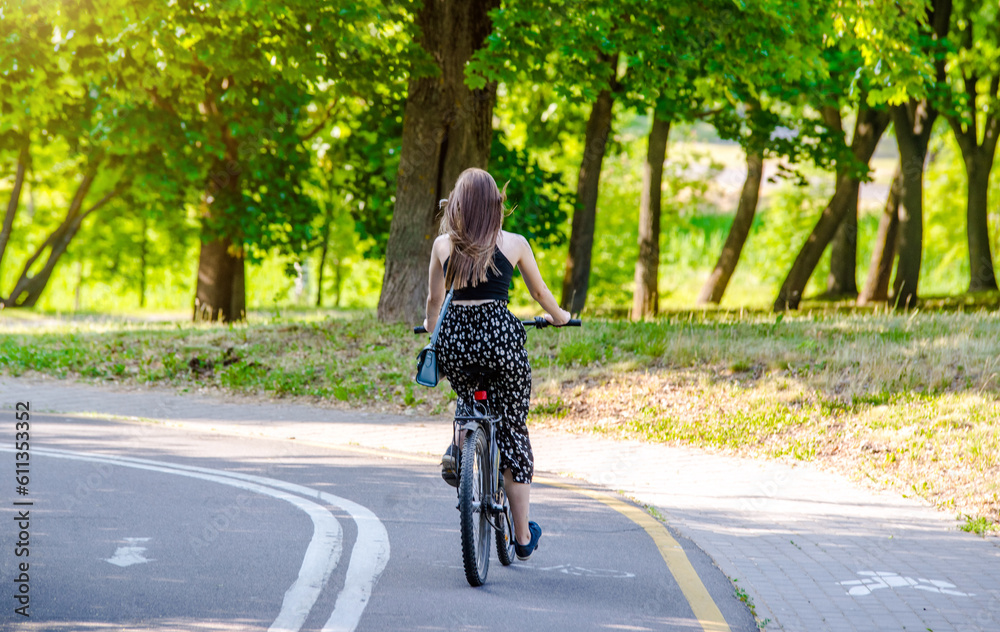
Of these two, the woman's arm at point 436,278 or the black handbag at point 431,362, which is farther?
the woman's arm at point 436,278

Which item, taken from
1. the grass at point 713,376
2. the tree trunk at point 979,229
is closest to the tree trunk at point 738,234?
the tree trunk at point 979,229

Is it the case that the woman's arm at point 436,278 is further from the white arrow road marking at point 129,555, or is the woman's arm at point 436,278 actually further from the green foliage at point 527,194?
the green foliage at point 527,194

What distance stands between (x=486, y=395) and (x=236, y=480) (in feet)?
10.3

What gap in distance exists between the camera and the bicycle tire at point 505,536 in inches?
190

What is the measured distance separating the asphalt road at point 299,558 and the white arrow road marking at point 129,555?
2 centimetres

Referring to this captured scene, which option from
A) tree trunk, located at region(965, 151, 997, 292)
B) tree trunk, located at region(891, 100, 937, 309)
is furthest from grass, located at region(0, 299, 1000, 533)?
tree trunk, located at region(965, 151, 997, 292)

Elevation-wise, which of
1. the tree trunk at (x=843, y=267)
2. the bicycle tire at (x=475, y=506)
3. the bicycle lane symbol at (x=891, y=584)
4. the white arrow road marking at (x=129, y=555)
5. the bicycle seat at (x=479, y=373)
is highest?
the tree trunk at (x=843, y=267)

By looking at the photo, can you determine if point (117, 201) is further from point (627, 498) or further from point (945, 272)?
point (945, 272)

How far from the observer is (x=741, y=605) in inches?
182

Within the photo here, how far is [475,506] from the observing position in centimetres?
450

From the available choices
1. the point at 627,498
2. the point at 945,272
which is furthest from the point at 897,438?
the point at 945,272

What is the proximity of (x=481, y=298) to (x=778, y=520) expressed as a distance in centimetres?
317

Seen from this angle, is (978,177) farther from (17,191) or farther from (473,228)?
(17,191)

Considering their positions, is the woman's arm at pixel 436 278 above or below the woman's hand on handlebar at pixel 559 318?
above
